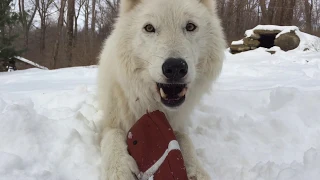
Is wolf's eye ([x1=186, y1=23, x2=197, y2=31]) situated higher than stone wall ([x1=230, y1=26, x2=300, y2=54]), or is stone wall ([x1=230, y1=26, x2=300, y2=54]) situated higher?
stone wall ([x1=230, y1=26, x2=300, y2=54])

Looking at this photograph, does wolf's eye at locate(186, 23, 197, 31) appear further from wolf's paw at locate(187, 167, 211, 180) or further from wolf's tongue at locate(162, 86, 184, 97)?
wolf's paw at locate(187, 167, 211, 180)

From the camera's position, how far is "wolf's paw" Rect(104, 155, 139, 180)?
1887mm

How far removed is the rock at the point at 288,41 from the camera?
1120cm

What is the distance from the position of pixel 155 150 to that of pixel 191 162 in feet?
1.00

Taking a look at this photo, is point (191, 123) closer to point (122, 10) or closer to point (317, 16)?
point (122, 10)

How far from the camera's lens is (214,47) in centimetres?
266

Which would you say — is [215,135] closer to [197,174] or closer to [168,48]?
[197,174]

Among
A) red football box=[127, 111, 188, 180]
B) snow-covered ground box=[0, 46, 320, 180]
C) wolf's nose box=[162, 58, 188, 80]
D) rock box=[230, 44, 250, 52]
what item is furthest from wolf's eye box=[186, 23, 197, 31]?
rock box=[230, 44, 250, 52]

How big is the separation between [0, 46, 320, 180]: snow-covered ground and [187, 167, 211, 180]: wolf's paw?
16 cm

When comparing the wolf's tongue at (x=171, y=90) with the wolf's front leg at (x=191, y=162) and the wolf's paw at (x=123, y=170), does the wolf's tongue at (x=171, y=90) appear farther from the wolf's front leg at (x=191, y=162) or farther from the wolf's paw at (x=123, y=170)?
the wolf's paw at (x=123, y=170)

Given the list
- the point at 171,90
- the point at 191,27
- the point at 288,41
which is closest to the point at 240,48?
the point at 288,41

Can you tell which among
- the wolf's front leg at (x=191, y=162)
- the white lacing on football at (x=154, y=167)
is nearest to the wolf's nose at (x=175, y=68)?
the white lacing on football at (x=154, y=167)

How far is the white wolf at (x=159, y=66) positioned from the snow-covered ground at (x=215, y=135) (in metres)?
0.20

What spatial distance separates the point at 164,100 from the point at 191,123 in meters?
0.87
